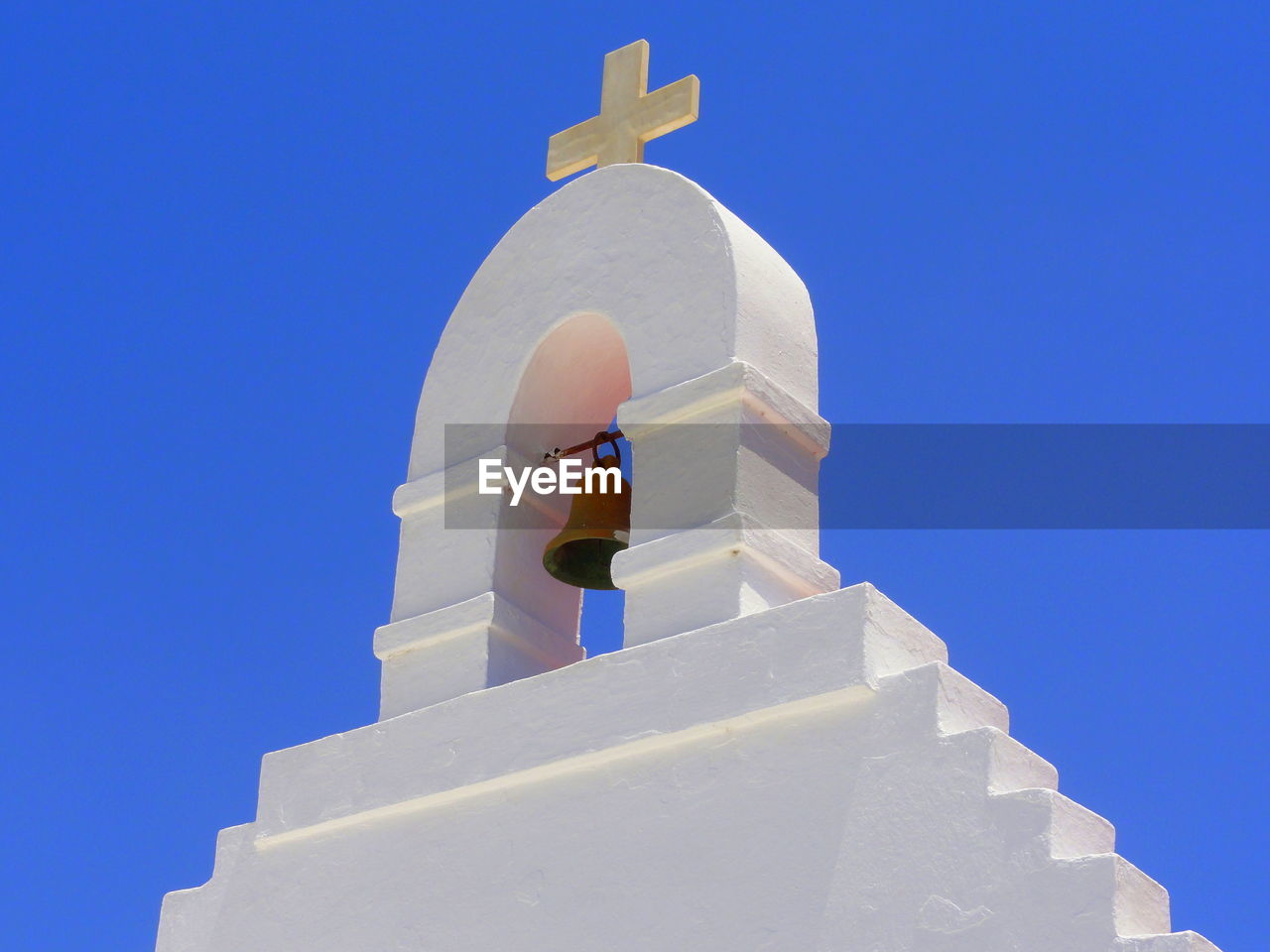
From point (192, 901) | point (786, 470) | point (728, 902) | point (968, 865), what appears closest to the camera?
point (968, 865)

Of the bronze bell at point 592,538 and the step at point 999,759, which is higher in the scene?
the bronze bell at point 592,538

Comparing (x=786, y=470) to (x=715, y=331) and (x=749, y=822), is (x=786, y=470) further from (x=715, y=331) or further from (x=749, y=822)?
(x=749, y=822)

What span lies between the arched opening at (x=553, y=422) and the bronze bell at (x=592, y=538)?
75mm

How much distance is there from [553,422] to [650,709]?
1275 mm

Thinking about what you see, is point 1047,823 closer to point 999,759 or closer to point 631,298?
point 999,759

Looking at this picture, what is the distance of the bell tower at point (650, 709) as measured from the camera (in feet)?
13.1

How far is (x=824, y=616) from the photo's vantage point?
434 centimetres

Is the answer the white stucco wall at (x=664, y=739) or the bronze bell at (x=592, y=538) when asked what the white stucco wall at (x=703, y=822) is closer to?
the white stucco wall at (x=664, y=739)

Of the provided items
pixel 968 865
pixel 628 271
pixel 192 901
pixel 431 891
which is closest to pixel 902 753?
pixel 968 865

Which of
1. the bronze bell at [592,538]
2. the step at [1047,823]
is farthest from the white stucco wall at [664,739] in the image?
the bronze bell at [592,538]

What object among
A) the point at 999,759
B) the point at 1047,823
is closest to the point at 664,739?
the point at 999,759

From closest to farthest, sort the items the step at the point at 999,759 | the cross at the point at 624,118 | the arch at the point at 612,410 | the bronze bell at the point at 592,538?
the step at the point at 999,759, the arch at the point at 612,410, the bronze bell at the point at 592,538, the cross at the point at 624,118

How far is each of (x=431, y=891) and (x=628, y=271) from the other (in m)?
1.78

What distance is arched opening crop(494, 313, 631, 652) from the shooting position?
540 cm
